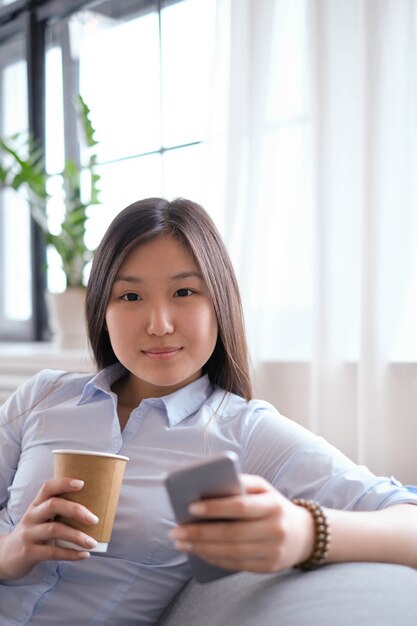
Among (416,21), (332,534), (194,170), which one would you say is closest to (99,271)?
(332,534)

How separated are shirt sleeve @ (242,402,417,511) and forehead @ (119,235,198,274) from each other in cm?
29

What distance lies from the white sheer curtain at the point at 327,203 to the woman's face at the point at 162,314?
41 cm

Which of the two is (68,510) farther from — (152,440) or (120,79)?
(120,79)

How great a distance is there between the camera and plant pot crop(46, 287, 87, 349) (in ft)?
8.09

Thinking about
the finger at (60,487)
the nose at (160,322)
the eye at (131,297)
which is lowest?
the finger at (60,487)

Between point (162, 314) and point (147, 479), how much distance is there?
27 centimetres

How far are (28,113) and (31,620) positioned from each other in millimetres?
2264

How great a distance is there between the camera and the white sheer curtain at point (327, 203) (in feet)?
4.85

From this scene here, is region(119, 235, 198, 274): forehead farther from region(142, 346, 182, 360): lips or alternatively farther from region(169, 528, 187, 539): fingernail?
region(169, 528, 187, 539): fingernail

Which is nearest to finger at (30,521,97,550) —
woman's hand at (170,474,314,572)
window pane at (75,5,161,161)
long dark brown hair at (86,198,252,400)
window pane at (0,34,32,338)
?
woman's hand at (170,474,314,572)

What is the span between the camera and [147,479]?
1.19 m

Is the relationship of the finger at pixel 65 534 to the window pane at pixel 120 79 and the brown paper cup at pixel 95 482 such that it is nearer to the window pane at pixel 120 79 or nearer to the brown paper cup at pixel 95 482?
the brown paper cup at pixel 95 482

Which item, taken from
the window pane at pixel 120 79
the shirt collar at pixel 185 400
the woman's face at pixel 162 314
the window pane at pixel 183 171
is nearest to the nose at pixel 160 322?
the woman's face at pixel 162 314

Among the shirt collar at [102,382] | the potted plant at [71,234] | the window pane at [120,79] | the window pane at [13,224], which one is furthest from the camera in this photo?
the window pane at [13,224]
